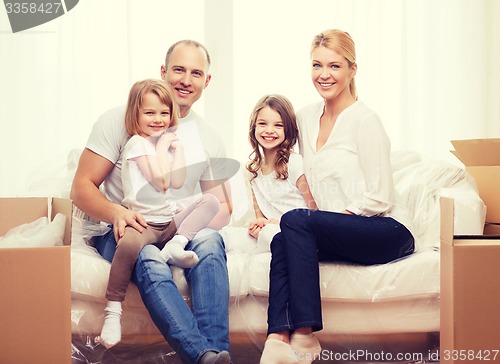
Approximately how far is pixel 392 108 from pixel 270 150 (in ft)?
3.64

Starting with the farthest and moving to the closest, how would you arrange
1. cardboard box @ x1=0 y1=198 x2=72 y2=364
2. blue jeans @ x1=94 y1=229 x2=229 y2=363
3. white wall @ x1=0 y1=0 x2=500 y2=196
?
white wall @ x1=0 y1=0 x2=500 y2=196 → blue jeans @ x1=94 y1=229 x2=229 y2=363 → cardboard box @ x1=0 y1=198 x2=72 y2=364

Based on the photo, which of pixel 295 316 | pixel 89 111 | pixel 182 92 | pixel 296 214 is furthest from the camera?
pixel 89 111

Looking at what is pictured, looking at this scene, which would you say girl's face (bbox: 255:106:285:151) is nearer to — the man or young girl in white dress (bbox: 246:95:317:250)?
young girl in white dress (bbox: 246:95:317:250)

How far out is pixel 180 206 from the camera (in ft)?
6.97

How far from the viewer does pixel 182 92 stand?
7.27 feet

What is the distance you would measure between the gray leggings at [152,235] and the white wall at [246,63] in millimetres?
1119

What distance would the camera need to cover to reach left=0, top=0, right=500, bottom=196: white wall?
3.06 metres

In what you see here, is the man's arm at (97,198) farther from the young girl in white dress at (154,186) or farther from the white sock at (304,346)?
the white sock at (304,346)

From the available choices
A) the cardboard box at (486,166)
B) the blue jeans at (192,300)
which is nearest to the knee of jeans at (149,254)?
the blue jeans at (192,300)

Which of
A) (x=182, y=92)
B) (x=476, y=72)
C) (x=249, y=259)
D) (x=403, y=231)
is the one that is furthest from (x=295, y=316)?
(x=476, y=72)

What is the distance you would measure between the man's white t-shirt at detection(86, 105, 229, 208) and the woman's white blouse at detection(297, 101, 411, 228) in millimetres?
294

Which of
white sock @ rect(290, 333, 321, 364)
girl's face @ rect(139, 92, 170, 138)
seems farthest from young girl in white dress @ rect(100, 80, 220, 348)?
white sock @ rect(290, 333, 321, 364)

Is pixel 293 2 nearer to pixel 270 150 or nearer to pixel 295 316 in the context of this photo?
pixel 270 150

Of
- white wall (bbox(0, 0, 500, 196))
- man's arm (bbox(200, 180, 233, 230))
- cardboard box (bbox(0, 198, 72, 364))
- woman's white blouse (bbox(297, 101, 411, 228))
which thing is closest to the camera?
cardboard box (bbox(0, 198, 72, 364))
